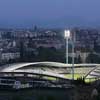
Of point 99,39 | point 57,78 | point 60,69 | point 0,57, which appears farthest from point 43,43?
point 57,78

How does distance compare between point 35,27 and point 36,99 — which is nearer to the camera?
point 36,99

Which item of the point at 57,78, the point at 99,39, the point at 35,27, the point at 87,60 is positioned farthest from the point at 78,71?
the point at 35,27

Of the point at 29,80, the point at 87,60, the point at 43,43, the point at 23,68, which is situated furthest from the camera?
the point at 43,43

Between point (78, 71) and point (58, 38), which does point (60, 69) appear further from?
point (58, 38)

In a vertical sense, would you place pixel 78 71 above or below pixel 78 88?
below

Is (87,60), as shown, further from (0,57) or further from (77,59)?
(0,57)

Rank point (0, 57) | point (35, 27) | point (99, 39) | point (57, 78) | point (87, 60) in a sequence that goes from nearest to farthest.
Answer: point (57, 78), point (87, 60), point (0, 57), point (99, 39), point (35, 27)
